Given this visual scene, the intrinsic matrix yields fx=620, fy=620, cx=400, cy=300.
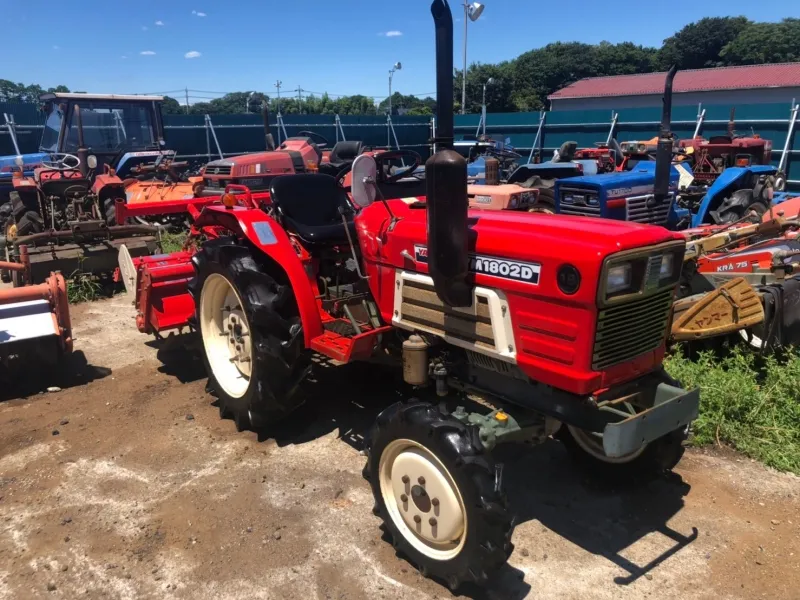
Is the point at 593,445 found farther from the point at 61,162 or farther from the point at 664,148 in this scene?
the point at 61,162

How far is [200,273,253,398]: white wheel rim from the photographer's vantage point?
3.93 metres

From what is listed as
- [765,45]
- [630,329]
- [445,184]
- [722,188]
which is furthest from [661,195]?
[765,45]

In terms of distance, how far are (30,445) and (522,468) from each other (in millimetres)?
2906

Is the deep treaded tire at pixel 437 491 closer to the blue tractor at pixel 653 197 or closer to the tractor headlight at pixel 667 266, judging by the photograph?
the tractor headlight at pixel 667 266

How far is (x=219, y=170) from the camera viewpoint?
32.6ft

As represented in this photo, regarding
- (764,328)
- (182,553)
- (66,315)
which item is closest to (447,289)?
(182,553)

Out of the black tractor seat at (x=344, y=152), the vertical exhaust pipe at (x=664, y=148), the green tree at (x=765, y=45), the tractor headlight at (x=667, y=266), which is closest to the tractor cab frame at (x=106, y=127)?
the black tractor seat at (x=344, y=152)

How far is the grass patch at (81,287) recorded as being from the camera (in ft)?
21.6

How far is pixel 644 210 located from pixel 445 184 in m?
5.90

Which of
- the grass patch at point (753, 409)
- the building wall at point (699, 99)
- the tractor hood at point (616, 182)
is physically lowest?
the grass patch at point (753, 409)

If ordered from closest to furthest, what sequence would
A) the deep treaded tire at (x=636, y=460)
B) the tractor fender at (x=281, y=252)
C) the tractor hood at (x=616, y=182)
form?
the deep treaded tire at (x=636, y=460) → the tractor fender at (x=281, y=252) → the tractor hood at (x=616, y=182)

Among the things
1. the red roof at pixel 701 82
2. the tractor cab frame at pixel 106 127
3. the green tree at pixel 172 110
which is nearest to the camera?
the tractor cab frame at pixel 106 127

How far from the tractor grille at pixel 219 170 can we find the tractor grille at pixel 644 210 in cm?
596

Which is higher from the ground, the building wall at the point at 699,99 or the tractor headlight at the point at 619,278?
the building wall at the point at 699,99
